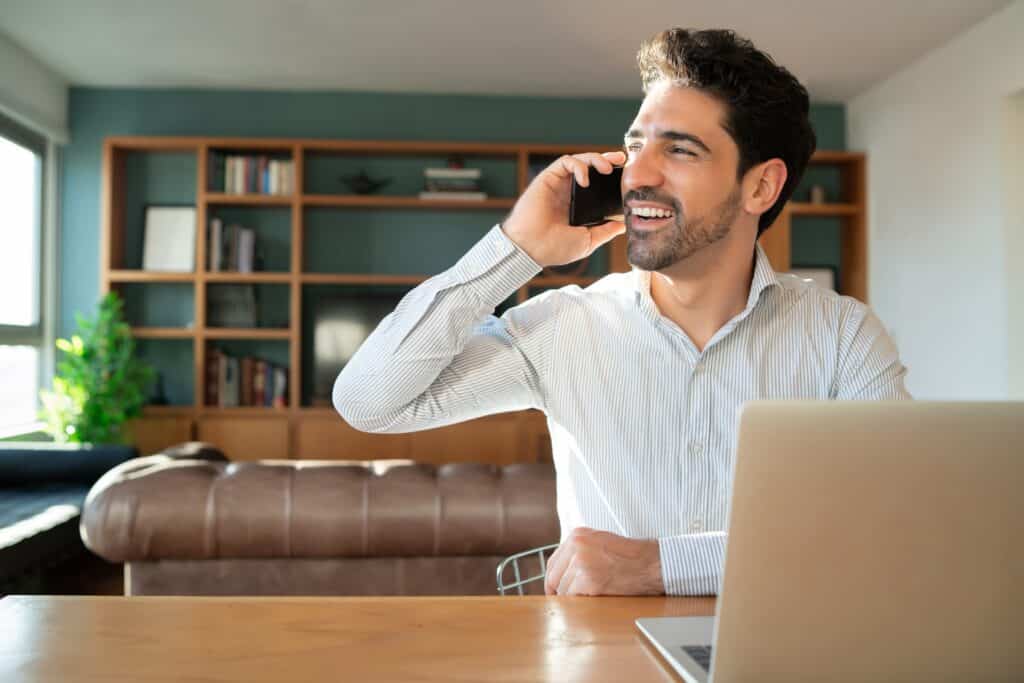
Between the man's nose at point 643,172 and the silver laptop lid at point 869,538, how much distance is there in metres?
0.79

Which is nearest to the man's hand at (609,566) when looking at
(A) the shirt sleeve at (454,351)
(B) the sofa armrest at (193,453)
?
(A) the shirt sleeve at (454,351)

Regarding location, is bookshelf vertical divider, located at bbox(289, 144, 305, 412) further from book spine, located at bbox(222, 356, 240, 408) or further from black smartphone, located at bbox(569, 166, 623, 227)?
black smartphone, located at bbox(569, 166, 623, 227)

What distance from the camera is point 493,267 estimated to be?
1353mm

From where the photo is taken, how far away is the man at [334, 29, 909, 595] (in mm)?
1354

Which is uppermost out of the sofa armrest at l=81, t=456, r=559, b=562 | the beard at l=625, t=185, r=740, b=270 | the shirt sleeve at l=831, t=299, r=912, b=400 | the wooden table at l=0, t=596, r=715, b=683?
the beard at l=625, t=185, r=740, b=270

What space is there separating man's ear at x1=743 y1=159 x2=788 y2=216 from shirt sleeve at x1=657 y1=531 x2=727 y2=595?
65 centimetres

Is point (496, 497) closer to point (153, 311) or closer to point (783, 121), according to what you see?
point (783, 121)

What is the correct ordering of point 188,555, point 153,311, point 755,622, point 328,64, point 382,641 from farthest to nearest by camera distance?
1. point 153,311
2. point 328,64
3. point 188,555
4. point 382,641
5. point 755,622

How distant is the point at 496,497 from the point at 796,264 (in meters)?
4.69

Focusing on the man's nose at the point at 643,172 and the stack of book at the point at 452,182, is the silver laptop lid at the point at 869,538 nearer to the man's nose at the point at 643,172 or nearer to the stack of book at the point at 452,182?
the man's nose at the point at 643,172

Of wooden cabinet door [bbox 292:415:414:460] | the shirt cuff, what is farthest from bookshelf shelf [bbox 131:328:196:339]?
the shirt cuff

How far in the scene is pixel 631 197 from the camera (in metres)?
1.39

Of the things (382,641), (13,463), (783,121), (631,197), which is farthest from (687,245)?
(13,463)

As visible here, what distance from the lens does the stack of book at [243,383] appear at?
5.77m
